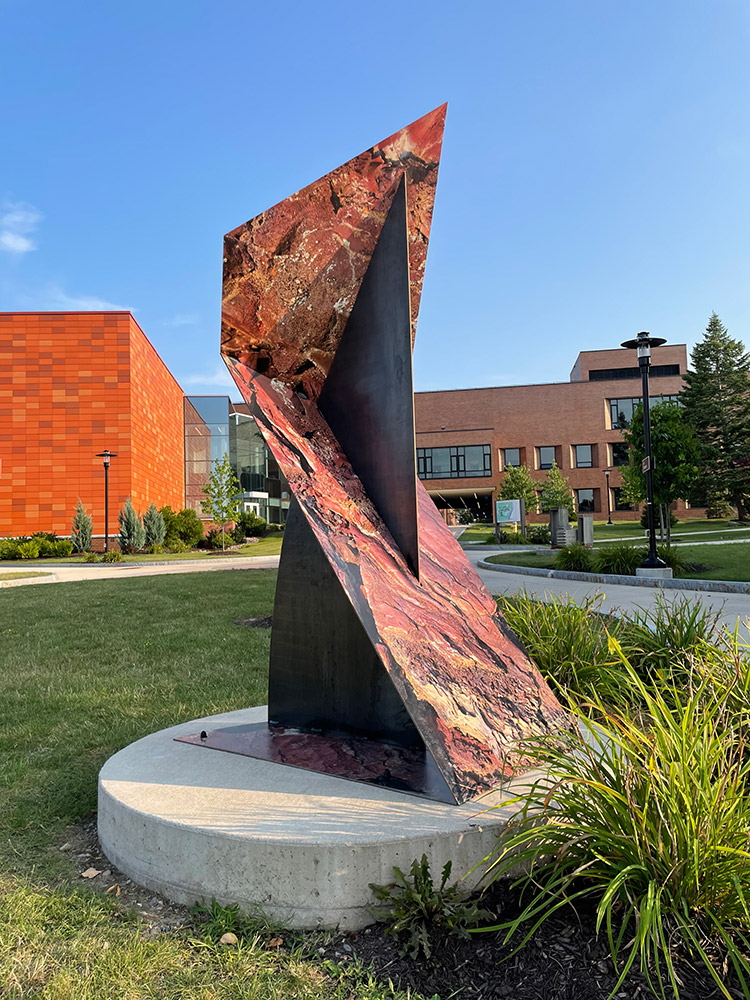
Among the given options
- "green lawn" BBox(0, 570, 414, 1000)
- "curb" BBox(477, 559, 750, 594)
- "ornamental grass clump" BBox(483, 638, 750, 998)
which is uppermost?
"ornamental grass clump" BBox(483, 638, 750, 998)

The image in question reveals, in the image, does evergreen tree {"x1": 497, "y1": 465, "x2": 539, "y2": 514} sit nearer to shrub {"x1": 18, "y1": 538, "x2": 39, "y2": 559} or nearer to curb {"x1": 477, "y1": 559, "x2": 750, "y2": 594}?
curb {"x1": 477, "y1": 559, "x2": 750, "y2": 594}

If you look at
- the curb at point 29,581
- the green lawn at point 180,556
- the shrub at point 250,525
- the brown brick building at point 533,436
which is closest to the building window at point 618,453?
the brown brick building at point 533,436

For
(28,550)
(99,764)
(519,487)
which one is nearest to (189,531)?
(28,550)

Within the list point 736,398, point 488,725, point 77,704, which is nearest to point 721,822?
point 488,725

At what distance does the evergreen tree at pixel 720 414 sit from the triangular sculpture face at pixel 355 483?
125ft

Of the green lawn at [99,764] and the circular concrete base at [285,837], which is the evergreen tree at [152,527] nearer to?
the green lawn at [99,764]

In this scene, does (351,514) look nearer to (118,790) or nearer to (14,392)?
(118,790)

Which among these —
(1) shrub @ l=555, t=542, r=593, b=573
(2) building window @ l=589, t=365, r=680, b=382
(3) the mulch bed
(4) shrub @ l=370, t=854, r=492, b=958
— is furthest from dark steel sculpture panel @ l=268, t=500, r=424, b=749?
(2) building window @ l=589, t=365, r=680, b=382

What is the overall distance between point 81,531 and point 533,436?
3723 centimetres

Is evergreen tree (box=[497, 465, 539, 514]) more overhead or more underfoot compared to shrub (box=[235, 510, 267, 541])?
more overhead

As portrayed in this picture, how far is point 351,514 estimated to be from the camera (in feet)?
11.3

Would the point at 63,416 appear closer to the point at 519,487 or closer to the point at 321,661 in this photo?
the point at 519,487

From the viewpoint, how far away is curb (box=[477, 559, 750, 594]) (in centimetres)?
1322

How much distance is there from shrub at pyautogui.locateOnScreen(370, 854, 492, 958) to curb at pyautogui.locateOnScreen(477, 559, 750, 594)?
10646mm
